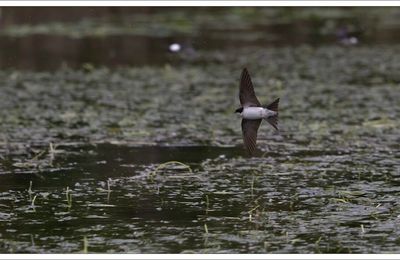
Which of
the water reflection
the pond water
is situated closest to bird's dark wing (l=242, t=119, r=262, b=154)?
the pond water

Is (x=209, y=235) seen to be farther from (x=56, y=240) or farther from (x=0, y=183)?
(x=0, y=183)

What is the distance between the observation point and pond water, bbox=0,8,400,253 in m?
6.51

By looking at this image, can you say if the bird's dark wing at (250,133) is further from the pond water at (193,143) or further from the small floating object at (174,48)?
the small floating object at (174,48)

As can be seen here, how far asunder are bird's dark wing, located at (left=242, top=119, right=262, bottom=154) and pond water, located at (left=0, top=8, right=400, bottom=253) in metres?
0.34

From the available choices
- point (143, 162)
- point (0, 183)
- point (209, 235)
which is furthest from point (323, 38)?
point (209, 235)

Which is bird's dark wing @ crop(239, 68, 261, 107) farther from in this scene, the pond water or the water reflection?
the water reflection

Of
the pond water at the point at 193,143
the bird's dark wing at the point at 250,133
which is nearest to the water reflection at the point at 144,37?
the pond water at the point at 193,143

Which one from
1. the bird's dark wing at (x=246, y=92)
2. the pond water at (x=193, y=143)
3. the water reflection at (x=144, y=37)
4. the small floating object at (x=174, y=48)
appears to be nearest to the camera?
the pond water at (x=193, y=143)

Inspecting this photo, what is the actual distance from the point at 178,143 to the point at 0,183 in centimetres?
223

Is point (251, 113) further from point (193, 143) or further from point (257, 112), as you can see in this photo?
point (193, 143)

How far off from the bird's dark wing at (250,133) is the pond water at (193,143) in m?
0.34

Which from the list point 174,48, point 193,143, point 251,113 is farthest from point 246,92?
point 174,48

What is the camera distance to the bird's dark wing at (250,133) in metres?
7.62

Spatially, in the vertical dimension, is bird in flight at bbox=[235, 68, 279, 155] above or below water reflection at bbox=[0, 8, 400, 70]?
below
